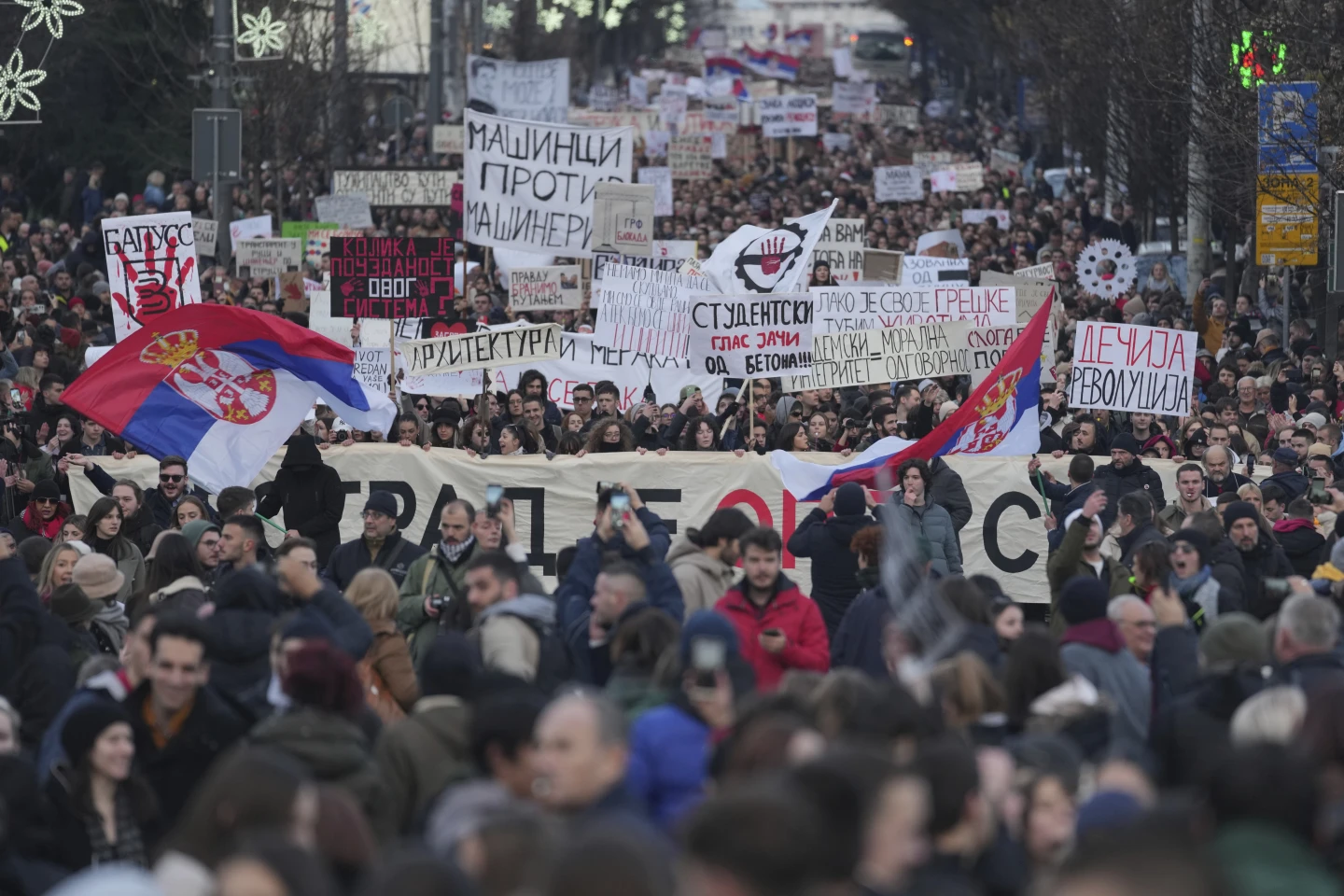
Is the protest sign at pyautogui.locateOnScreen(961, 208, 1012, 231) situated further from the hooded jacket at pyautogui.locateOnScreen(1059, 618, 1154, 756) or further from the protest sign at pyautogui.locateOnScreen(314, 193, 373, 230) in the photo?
the hooded jacket at pyautogui.locateOnScreen(1059, 618, 1154, 756)

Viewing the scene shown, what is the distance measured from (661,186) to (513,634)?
26.4 metres

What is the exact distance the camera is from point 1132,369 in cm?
1559

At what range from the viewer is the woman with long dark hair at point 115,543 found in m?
11.2

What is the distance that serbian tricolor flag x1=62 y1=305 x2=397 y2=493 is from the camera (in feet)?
41.5

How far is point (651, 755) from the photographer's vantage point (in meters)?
5.88

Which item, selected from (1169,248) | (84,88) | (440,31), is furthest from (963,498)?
(440,31)

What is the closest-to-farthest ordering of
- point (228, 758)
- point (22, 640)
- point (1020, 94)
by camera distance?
1. point (228, 758)
2. point (22, 640)
3. point (1020, 94)

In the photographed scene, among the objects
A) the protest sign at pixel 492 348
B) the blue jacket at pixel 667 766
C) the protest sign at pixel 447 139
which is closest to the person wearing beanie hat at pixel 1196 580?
the blue jacket at pixel 667 766

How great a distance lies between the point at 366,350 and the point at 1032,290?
679cm

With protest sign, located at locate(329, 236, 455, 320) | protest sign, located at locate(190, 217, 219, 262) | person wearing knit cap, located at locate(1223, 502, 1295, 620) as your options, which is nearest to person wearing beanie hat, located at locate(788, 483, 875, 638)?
person wearing knit cap, located at locate(1223, 502, 1295, 620)

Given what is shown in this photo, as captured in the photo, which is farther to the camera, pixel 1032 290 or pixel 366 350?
pixel 1032 290

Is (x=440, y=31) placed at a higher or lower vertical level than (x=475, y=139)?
higher

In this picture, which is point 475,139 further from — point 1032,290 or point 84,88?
point 84,88

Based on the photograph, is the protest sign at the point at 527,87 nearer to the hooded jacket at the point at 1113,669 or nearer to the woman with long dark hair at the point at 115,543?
the woman with long dark hair at the point at 115,543
